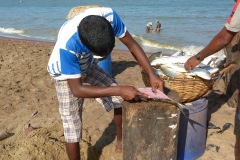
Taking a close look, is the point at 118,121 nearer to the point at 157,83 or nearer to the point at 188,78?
the point at 157,83

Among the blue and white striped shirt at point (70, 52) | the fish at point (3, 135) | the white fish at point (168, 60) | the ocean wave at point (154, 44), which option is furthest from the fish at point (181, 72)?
the ocean wave at point (154, 44)

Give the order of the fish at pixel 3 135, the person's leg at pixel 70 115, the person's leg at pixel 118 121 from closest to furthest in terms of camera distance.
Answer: the person's leg at pixel 70 115, the person's leg at pixel 118 121, the fish at pixel 3 135

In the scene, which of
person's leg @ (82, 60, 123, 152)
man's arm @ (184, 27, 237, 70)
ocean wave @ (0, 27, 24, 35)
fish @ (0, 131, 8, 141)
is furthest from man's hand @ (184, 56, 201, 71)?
ocean wave @ (0, 27, 24, 35)

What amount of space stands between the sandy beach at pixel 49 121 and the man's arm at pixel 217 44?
1.15 m

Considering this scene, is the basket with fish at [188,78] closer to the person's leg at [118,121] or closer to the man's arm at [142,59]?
the man's arm at [142,59]

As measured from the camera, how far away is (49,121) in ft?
13.4

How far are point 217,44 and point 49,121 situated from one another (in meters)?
2.65

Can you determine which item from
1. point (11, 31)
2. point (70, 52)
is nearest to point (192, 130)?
point (70, 52)

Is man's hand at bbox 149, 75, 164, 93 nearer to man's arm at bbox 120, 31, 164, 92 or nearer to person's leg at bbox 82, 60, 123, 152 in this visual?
man's arm at bbox 120, 31, 164, 92

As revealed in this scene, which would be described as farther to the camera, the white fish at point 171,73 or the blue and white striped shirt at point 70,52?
the white fish at point 171,73

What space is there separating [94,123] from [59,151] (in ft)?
2.81

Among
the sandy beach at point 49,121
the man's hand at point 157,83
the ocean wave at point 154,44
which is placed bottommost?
the ocean wave at point 154,44

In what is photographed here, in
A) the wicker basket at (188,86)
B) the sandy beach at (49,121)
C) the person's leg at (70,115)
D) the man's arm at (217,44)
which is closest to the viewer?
the man's arm at (217,44)

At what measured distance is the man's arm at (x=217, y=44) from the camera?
243 cm
